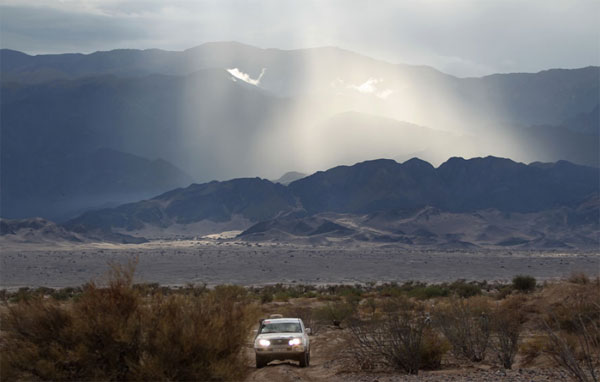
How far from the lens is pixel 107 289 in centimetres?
1334

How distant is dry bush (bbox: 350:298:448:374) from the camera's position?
17578mm

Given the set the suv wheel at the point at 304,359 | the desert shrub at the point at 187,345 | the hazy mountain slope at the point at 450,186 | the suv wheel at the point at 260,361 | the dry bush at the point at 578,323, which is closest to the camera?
the desert shrub at the point at 187,345

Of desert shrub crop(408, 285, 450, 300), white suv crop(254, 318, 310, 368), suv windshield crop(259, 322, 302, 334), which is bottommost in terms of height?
desert shrub crop(408, 285, 450, 300)

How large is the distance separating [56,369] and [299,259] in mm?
87195

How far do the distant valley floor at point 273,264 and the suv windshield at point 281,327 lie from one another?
3959 centimetres

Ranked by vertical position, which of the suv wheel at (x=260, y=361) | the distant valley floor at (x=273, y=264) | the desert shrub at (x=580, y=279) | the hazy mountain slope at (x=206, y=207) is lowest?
the distant valley floor at (x=273, y=264)

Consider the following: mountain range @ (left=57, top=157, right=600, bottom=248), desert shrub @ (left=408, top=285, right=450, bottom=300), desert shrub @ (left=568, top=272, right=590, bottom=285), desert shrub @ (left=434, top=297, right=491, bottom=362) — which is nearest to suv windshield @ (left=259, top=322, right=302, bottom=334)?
desert shrub @ (left=434, top=297, right=491, bottom=362)

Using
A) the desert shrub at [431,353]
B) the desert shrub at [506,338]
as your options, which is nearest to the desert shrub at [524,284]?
the desert shrub at [506,338]

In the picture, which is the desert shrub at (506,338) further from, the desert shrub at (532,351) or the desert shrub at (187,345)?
the desert shrub at (187,345)

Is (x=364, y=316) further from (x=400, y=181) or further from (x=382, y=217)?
(x=400, y=181)

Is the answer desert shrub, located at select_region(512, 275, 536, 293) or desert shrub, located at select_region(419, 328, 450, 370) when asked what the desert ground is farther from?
desert shrub, located at select_region(512, 275, 536, 293)

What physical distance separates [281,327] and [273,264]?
7212 centimetres

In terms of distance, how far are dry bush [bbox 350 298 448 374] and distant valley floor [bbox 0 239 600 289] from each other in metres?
42.2

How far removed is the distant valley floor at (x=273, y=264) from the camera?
243ft
